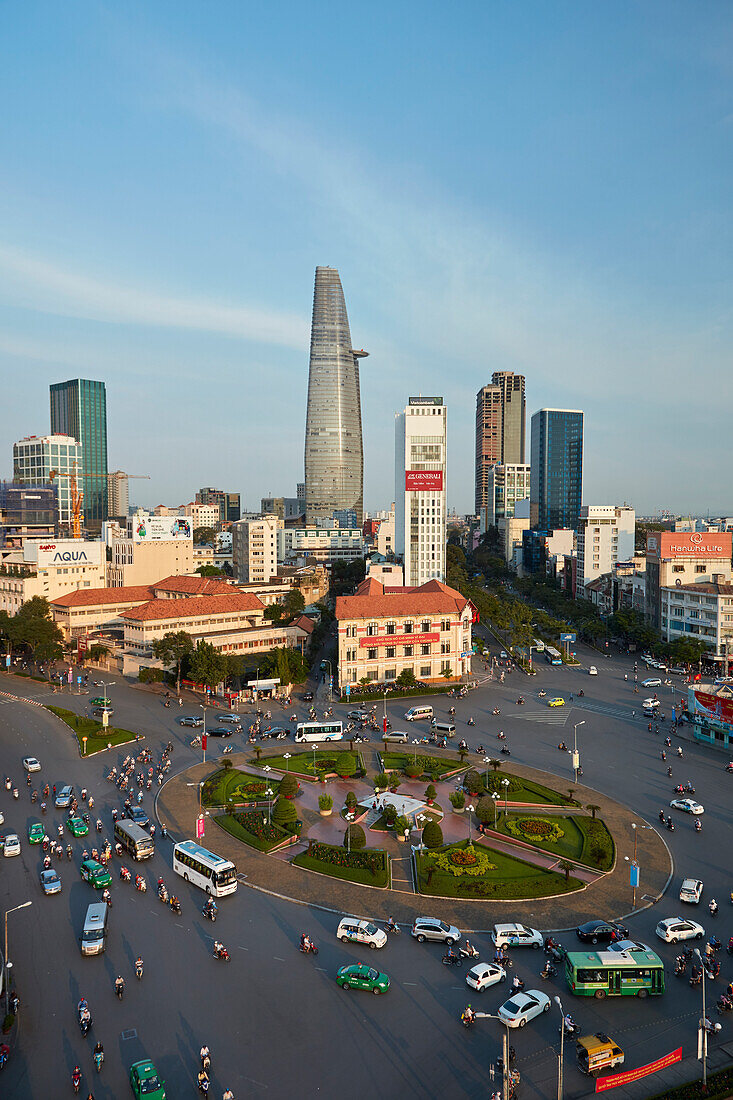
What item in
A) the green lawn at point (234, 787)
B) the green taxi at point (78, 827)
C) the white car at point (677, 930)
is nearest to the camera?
the white car at point (677, 930)

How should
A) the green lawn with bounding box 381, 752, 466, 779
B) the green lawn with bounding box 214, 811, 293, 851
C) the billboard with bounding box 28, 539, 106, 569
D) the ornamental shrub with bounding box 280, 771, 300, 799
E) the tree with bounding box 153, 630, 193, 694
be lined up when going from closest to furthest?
the green lawn with bounding box 214, 811, 293, 851 → the ornamental shrub with bounding box 280, 771, 300, 799 → the green lawn with bounding box 381, 752, 466, 779 → the tree with bounding box 153, 630, 193, 694 → the billboard with bounding box 28, 539, 106, 569

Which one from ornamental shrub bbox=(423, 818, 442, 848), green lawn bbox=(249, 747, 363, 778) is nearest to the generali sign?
green lawn bbox=(249, 747, 363, 778)

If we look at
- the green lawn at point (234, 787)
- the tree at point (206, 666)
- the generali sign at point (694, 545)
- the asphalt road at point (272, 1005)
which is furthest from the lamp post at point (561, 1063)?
the generali sign at point (694, 545)

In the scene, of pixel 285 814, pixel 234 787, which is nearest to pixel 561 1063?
pixel 285 814

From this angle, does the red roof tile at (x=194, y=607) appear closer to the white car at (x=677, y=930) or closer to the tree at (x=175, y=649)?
the tree at (x=175, y=649)

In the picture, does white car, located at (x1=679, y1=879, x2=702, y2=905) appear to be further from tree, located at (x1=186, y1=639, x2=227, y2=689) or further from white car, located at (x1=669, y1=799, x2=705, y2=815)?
tree, located at (x1=186, y1=639, x2=227, y2=689)

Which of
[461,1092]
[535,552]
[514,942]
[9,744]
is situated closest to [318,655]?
[9,744]

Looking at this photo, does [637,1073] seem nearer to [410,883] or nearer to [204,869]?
[410,883]
